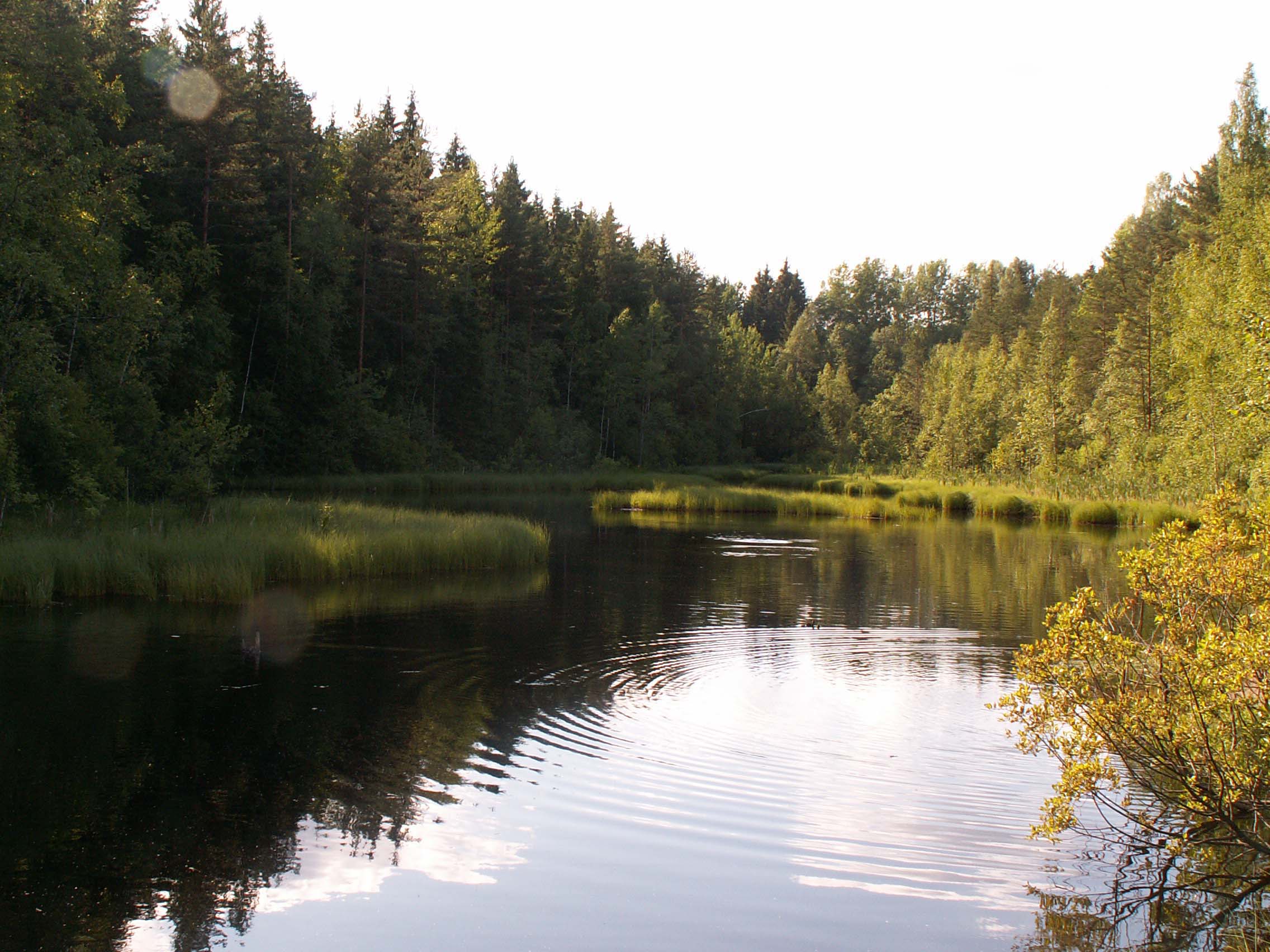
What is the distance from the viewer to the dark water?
20.4 ft

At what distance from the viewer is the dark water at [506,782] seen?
6.20 meters

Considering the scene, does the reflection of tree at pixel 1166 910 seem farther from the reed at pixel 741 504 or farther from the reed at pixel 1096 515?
the reed at pixel 741 504

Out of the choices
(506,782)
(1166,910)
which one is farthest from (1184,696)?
(506,782)

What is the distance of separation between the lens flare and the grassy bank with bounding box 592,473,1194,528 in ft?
69.2

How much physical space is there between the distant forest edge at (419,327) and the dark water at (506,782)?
8840mm

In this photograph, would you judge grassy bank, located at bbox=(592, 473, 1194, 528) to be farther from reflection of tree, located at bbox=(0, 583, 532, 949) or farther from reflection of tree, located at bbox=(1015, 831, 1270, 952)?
reflection of tree, located at bbox=(1015, 831, 1270, 952)

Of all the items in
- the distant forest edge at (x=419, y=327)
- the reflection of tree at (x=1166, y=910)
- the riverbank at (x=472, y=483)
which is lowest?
the reflection of tree at (x=1166, y=910)

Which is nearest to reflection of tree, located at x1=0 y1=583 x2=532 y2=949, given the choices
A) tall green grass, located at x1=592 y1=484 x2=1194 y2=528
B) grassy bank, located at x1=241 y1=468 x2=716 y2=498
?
grassy bank, located at x1=241 y1=468 x2=716 y2=498

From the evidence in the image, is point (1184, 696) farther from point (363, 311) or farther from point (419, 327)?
point (419, 327)

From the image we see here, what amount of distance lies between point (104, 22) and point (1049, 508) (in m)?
39.4

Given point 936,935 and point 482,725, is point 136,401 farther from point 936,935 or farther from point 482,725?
point 936,935

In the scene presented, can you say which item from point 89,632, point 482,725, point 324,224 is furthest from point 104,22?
point 482,725

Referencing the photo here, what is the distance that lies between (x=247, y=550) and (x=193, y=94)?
27392mm

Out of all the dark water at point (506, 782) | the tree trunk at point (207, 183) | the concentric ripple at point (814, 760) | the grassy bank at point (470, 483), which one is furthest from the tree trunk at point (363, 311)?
the concentric ripple at point (814, 760)
